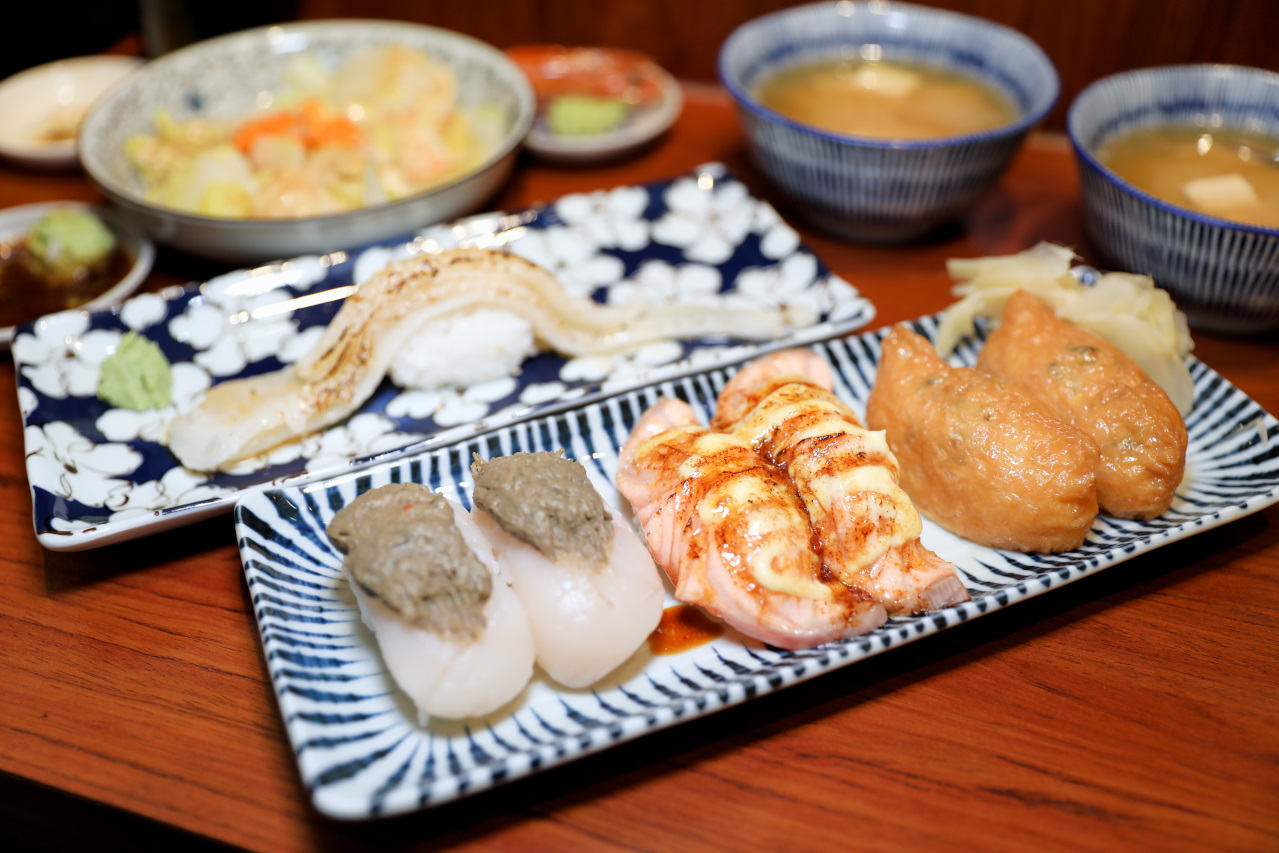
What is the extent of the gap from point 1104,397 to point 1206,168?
45.0 inches

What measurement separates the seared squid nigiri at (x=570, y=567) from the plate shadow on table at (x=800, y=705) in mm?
171

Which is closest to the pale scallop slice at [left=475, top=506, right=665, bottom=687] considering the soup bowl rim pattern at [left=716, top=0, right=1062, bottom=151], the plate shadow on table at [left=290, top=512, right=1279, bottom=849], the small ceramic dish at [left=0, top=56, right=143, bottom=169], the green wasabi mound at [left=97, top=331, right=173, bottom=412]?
the plate shadow on table at [left=290, top=512, right=1279, bottom=849]

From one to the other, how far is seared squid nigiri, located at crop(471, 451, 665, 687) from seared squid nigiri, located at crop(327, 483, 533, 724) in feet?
0.18

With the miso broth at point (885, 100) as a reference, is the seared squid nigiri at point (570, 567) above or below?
below

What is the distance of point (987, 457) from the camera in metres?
1.81

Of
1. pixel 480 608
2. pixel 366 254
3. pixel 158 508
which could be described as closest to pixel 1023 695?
pixel 480 608

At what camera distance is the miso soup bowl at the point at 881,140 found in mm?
2488

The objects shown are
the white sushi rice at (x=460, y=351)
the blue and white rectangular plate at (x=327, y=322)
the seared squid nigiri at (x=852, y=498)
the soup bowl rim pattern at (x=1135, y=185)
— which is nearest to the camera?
the seared squid nigiri at (x=852, y=498)

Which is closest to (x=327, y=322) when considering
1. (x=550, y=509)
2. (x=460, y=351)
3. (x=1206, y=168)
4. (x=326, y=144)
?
(x=460, y=351)

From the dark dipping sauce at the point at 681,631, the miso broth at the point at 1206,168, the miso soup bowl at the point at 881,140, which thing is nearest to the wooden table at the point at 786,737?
the dark dipping sauce at the point at 681,631

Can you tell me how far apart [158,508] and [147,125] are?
6.24ft

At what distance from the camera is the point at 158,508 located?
1.88 metres

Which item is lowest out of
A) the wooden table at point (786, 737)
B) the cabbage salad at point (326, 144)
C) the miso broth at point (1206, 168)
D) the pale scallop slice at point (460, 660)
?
the wooden table at point (786, 737)

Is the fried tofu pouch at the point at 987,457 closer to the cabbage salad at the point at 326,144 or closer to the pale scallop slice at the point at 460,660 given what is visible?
A: the pale scallop slice at the point at 460,660
